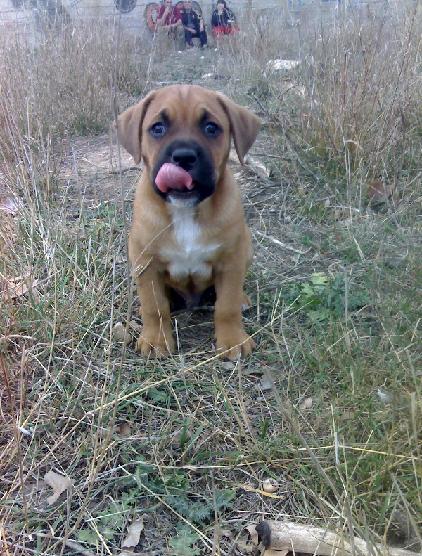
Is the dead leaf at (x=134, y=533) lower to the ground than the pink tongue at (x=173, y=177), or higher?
lower

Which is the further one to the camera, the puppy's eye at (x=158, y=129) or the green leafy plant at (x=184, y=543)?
the puppy's eye at (x=158, y=129)

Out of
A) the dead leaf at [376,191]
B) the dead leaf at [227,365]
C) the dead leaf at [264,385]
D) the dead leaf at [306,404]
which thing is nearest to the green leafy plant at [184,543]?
the dead leaf at [306,404]

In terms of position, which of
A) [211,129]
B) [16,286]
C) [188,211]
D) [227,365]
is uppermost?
[211,129]

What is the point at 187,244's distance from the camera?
93.2 inches

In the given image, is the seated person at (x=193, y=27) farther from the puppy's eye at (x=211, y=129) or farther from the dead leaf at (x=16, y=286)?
the dead leaf at (x=16, y=286)

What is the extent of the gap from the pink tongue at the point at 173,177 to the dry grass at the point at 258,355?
0.23 meters

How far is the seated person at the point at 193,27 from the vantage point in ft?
33.7

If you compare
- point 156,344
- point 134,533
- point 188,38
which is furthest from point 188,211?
point 188,38

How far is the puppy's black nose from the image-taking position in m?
2.17

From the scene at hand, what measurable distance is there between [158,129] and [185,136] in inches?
6.3

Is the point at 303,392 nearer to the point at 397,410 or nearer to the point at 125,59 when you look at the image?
the point at 397,410

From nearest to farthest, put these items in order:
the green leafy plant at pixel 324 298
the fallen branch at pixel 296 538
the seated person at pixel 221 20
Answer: the fallen branch at pixel 296 538 → the green leafy plant at pixel 324 298 → the seated person at pixel 221 20

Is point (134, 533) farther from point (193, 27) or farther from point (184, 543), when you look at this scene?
point (193, 27)

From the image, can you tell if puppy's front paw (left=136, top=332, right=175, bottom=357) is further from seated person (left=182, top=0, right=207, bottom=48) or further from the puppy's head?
seated person (left=182, top=0, right=207, bottom=48)
